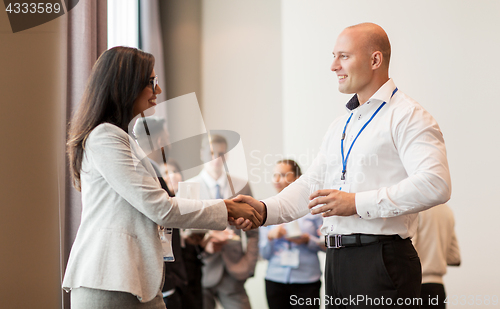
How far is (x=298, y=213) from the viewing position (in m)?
1.88

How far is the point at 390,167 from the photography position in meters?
1.46

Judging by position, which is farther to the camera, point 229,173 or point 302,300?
point 229,173

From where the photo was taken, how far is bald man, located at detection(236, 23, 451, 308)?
53.6 inches

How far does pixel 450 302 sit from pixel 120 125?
3.20 m

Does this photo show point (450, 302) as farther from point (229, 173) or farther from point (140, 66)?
point (140, 66)

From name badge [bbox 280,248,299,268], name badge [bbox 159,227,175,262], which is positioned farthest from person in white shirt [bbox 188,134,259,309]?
name badge [bbox 159,227,175,262]

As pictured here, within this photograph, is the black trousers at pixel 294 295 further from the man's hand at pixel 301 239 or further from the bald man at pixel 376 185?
the bald man at pixel 376 185

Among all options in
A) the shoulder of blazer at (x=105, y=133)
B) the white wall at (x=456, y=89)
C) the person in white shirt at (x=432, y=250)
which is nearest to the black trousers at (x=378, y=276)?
the shoulder of blazer at (x=105, y=133)

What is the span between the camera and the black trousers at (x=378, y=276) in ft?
4.52

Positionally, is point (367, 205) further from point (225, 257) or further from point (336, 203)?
point (225, 257)

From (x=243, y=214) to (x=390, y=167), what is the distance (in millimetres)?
631

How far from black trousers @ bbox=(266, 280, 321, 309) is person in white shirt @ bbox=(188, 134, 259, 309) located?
340 mm

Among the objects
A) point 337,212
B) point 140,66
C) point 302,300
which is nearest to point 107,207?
point 140,66

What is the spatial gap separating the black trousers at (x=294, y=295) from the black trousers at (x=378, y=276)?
138cm
